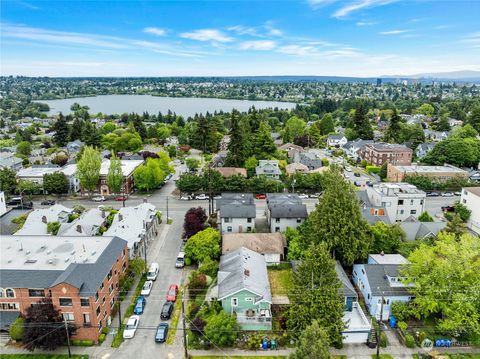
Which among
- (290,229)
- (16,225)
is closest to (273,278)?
(290,229)

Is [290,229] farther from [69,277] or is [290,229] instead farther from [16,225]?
[16,225]

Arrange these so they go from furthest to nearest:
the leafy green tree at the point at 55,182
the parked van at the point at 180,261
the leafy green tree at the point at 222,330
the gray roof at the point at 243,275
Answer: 1. the leafy green tree at the point at 55,182
2. the parked van at the point at 180,261
3. the gray roof at the point at 243,275
4. the leafy green tree at the point at 222,330

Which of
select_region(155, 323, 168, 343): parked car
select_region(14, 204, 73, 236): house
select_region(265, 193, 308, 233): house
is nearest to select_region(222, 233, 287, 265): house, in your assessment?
select_region(265, 193, 308, 233): house

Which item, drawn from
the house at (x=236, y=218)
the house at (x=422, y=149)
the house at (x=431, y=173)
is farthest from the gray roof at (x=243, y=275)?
the house at (x=422, y=149)

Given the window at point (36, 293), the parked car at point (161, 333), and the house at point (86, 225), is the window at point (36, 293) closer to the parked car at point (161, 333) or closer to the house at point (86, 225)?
the parked car at point (161, 333)

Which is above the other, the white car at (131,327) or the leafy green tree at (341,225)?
the leafy green tree at (341,225)

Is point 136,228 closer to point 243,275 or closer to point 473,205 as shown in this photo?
point 243,275

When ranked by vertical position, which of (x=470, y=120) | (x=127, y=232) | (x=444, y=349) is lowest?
(x=444, y=349)
